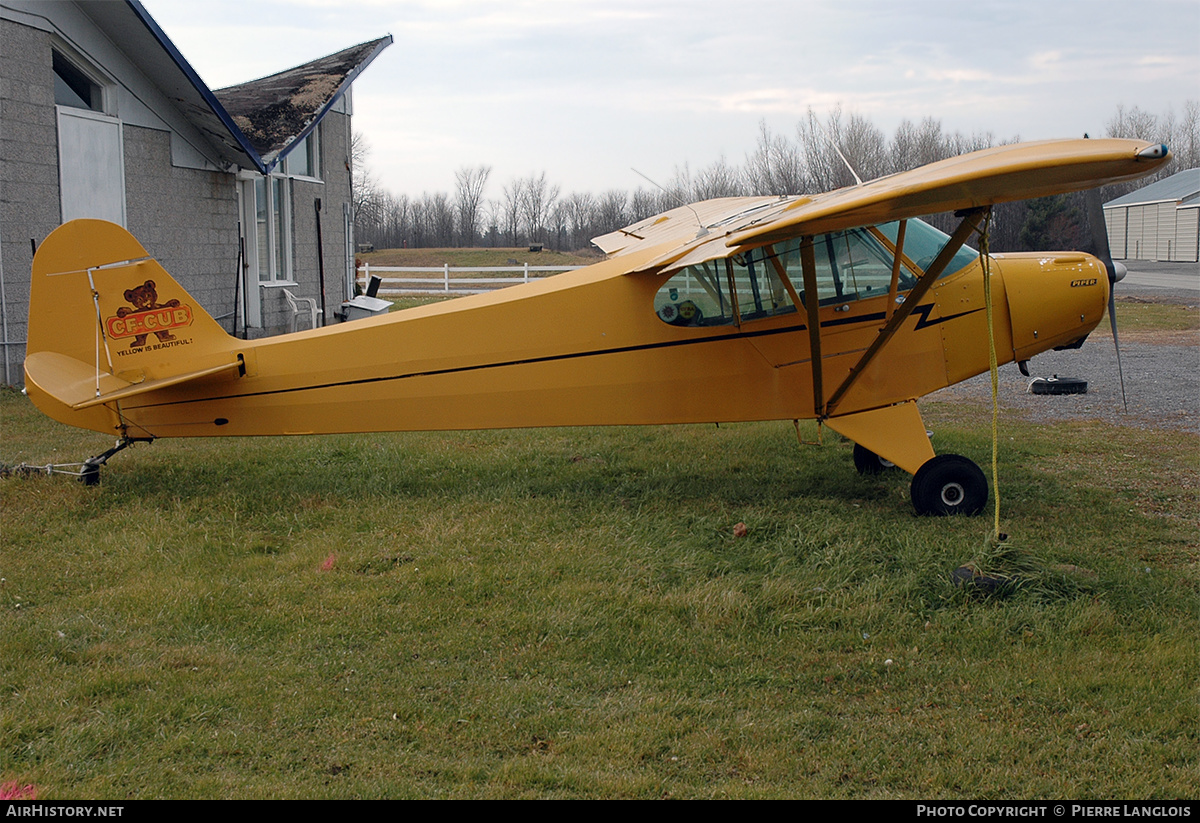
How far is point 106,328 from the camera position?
7.05m

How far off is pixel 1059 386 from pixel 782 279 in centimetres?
737

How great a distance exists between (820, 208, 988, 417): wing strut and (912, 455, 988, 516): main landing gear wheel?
2.83ft

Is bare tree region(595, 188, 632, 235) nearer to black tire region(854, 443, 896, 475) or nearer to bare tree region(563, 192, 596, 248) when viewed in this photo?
bare tree region(563, 192, 596, 248)

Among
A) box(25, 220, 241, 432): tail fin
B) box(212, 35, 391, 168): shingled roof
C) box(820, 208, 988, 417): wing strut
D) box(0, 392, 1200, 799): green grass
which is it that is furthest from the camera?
box(212, 35, 391, 168): shingled roof

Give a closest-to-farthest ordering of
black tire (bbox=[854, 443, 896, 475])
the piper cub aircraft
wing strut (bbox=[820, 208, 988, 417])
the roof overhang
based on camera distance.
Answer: wing strut (bbox=[820, 208, 988, 417]) < the piper cub aircraft < black tire (bbox=[854, 443, 896, 475]) < the roof overhang

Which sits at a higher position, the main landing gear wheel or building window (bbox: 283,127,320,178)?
building window (bbox: 283,127,320,178)

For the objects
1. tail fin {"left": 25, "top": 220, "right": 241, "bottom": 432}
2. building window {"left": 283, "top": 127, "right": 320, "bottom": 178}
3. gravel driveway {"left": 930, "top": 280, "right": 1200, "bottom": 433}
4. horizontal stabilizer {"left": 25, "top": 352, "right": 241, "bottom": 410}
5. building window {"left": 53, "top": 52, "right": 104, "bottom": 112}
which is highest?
building window {"left": 283, "top": 127, "right": 320, "bottom": 178}

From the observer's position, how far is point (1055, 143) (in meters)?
5.18

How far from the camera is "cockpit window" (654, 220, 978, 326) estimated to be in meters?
7.08

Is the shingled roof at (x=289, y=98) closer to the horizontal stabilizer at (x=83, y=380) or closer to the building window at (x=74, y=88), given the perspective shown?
the building window at (x=74, y=88)

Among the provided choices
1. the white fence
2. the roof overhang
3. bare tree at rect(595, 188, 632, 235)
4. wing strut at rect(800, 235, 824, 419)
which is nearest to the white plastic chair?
the roof overhang

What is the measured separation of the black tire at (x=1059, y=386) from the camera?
40.8 feet

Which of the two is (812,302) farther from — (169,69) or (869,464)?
(169,69)

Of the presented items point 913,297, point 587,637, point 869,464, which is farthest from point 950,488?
point 587,637
